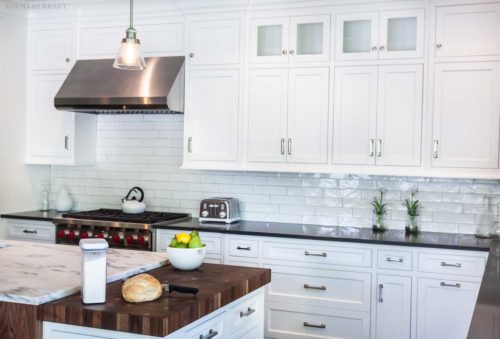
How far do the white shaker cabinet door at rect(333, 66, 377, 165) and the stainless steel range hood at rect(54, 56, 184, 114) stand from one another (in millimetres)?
1403

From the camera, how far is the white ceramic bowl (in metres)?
3.10

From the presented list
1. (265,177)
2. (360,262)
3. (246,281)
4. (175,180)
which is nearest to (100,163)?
(175,180)

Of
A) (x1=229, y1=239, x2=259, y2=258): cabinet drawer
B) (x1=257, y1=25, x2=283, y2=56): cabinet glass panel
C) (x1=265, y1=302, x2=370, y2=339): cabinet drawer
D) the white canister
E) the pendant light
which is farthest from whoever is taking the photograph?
(x1=257, y1=25, x2=283, y2=56): cabinet glass panel

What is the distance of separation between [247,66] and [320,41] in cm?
65

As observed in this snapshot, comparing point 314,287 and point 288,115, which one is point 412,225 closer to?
point 314,287

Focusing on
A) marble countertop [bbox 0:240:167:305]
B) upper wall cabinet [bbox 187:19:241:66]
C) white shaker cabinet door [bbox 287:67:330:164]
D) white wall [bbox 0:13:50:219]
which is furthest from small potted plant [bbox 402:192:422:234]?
white wall [bbox 0:13:50:219]

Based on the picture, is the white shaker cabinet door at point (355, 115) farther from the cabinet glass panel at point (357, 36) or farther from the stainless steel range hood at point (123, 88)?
the stainless steel range hood at point (123, 88)

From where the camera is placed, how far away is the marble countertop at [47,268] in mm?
2566

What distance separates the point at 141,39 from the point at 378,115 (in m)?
2.27

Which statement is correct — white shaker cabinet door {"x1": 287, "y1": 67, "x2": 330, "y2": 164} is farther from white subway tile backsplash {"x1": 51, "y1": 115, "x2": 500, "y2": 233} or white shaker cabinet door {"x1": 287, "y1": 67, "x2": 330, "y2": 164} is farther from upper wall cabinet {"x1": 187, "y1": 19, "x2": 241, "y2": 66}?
upper wall cabinet {"x1": 187, "y1": 19, "x2": 241, "y2": 66}

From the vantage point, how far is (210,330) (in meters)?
2.70

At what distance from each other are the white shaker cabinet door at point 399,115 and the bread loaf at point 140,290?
269 centimetres

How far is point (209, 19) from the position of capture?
521 centimetres

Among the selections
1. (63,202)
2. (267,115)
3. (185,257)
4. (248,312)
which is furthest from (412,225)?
(63,202)
